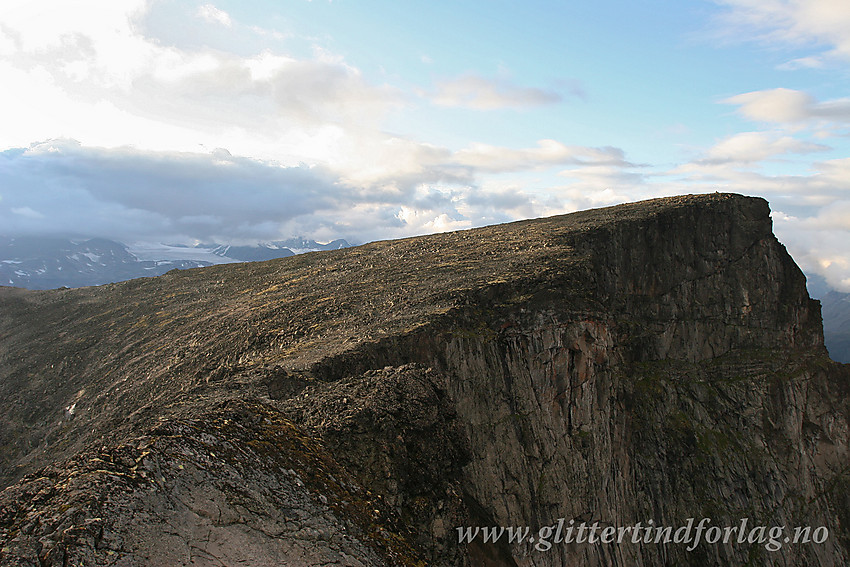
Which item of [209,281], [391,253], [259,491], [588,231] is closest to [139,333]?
[209,281]

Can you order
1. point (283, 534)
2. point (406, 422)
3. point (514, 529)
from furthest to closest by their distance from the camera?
point (514, 529), point (406, 422), point (283, 534)

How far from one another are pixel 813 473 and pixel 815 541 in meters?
7.72

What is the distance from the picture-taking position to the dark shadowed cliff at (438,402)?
926cm

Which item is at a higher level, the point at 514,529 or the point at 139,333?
the point at 139,333

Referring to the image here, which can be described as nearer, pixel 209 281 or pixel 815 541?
pixel 815 541

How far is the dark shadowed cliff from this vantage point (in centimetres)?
926

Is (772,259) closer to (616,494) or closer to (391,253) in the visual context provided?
(616,494)

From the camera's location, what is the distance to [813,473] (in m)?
60.6

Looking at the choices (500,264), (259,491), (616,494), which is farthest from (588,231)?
(259,491)

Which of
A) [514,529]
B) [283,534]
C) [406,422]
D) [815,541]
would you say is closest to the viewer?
[283,534]

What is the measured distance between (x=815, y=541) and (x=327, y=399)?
66.3 metres

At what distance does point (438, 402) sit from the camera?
17.8m

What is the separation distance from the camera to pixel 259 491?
9727 millimetres

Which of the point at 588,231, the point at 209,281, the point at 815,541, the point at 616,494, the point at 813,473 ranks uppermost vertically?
the point at 588,231
